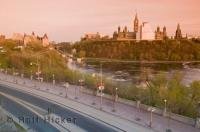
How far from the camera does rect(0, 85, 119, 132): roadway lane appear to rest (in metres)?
20.1

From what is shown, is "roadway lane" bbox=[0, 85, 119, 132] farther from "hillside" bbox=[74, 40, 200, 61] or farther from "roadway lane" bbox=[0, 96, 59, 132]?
"hillside" bbox=[74, 40, 200, 61]

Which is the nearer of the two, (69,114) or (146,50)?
(69,114)

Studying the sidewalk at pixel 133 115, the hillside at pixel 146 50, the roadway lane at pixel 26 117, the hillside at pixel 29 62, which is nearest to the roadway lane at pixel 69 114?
the roadway lane at pixel 26 117

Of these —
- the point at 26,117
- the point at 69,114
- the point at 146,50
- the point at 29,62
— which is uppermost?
the point at 146,50

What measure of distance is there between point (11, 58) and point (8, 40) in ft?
81.7

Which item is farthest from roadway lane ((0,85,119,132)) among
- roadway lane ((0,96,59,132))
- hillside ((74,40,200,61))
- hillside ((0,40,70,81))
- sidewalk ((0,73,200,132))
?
hillside ((74,40,200,61))

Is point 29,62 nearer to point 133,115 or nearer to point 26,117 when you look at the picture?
point 26,117

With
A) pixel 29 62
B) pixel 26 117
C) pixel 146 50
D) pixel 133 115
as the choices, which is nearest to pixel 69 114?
pixel 26 117

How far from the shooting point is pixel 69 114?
80.4ft

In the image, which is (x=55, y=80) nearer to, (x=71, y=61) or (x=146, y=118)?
(x=146, y=118)

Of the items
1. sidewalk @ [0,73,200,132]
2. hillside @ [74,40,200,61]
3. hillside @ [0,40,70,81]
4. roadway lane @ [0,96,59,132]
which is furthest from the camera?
hillside @ [74,40,200,61]

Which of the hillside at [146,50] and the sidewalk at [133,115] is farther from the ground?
the hillside at [146,50]

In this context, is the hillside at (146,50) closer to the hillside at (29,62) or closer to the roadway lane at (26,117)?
the hillside at (29,62)

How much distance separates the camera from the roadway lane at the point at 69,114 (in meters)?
20.1
